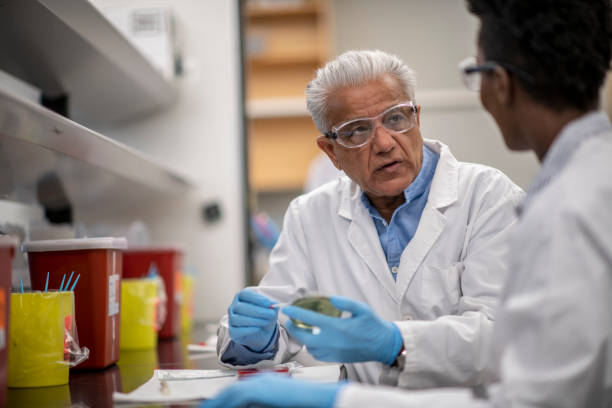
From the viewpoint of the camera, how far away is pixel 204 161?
10.2ft

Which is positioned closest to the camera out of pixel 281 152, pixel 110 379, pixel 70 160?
pixel 110 379

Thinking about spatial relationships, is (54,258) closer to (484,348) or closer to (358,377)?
(358,377)

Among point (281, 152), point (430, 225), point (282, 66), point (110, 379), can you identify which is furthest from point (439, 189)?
point (282, 66)

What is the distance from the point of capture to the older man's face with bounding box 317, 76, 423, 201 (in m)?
1.50

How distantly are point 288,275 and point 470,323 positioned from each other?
0.54 m

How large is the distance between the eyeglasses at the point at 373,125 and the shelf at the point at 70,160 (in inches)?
24.3

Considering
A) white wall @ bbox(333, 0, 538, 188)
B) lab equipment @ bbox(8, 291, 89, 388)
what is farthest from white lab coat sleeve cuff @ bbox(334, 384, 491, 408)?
white wall @ bbox(333, 0, 538, 188)

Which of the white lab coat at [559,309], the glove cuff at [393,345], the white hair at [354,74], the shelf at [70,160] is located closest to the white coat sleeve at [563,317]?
the white lab coat at [559,309]

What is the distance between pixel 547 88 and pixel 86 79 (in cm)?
164

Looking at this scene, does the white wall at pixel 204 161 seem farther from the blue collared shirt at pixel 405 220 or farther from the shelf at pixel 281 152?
the shelf at pixel 281 152

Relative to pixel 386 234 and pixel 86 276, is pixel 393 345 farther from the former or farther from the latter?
pixel 86 276

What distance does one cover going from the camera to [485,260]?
138cm

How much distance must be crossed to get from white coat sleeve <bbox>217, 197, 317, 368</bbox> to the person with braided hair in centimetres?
63

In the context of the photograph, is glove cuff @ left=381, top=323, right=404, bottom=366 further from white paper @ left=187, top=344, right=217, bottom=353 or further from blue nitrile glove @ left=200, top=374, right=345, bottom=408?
white paper @ left=187, top=344, right=217, bottom=353
